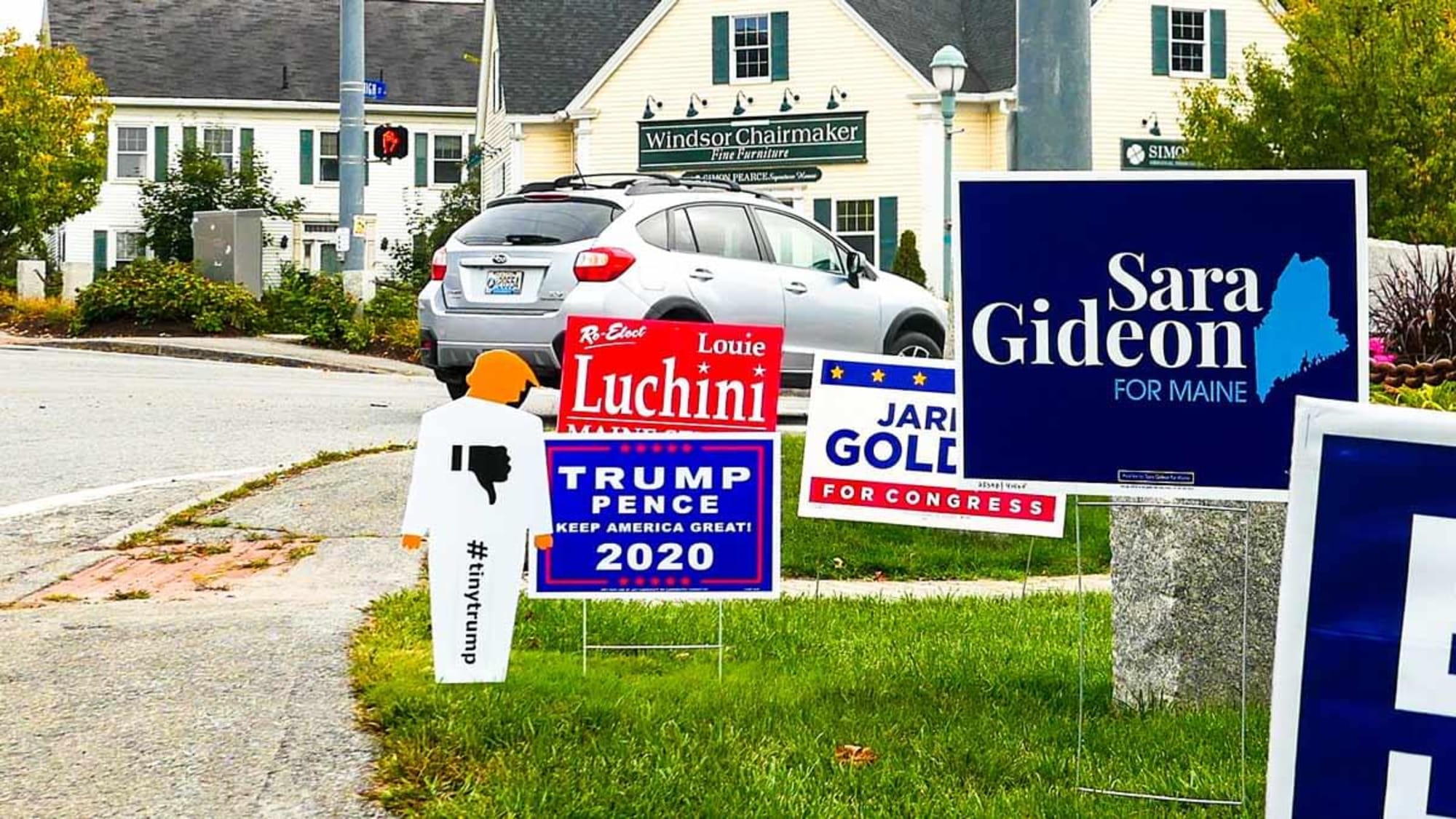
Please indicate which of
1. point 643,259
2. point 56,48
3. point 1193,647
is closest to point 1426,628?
point 1193,647

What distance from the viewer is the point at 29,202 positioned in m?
44.5

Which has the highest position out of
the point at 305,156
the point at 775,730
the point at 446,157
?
the point at 446,157

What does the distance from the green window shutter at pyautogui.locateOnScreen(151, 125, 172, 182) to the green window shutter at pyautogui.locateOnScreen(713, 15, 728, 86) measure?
69.2ft

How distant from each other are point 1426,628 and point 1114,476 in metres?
2.09

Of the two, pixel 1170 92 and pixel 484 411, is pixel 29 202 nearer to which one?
pixel 1170 92

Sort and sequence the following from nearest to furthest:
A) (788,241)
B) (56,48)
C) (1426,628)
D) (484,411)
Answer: (1426,628)
(484,411)
(788,241)
(56,48)

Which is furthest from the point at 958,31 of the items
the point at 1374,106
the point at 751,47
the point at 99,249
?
the point at 99,249

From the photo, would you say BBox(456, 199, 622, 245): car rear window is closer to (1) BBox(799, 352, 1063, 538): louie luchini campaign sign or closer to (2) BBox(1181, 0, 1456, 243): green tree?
(1) BBox(799, 352, 1063, 538): louie luchini campaign sign

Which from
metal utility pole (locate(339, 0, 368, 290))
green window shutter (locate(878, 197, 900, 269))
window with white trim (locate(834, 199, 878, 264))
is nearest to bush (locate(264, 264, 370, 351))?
metal utility pole (locate(339, 0, 368, 290))

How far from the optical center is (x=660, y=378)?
7.88 meters

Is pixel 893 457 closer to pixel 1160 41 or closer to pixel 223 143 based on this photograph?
pixel 1160 41

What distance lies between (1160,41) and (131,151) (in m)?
29.1

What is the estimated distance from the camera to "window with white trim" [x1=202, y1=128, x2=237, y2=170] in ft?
170

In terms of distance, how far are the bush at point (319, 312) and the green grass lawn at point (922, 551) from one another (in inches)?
660
